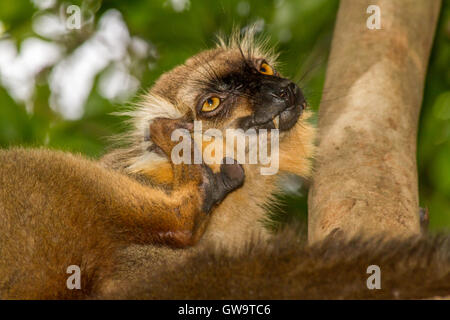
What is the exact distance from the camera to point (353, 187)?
3516 millimetres

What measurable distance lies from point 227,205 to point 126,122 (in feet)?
4.61

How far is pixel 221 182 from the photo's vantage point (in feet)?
12.7

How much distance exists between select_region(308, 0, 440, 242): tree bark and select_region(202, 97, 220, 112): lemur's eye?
81 cm

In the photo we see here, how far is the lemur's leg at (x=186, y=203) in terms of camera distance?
12.1 feet

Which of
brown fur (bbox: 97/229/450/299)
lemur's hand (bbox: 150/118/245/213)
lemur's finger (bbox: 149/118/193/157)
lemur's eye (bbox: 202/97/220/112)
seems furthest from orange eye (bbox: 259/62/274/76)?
brown fur (bbox: 97/229/450/299)

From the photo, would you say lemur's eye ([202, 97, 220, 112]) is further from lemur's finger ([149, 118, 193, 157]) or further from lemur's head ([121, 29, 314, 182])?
lemur's finger ([149, 118, 193, 157])

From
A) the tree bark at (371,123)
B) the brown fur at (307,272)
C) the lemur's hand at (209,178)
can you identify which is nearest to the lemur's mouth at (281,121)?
the tree bark at (371,123)

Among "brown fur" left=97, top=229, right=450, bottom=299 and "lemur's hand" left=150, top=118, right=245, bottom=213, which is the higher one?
"lemur's hand" left=150, top=118, right=245, bottom=213

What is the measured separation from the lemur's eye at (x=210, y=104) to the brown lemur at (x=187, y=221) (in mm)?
12

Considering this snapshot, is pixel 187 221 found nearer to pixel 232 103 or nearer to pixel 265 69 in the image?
pixel 232 103

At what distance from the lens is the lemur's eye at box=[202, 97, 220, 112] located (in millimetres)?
4434
